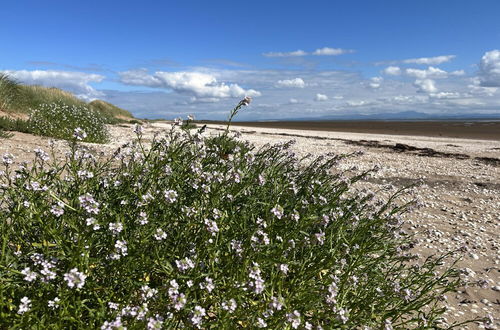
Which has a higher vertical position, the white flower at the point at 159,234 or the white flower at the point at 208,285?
the white flower at the point at 159,234

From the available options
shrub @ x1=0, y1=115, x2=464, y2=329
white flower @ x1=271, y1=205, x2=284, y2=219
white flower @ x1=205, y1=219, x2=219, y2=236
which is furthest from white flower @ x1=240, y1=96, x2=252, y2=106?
white flower @ x1=205, y1=219, x2=219, y2=236

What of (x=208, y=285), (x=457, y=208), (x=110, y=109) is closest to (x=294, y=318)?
(x=208, y=285)

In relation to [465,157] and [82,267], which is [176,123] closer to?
[82,267]

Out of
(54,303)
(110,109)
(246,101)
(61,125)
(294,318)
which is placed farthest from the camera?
(110,109)

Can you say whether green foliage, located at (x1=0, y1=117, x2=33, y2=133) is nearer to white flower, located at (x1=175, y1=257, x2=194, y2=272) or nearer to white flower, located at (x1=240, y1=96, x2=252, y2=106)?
white flower, located at (x1=240, y1=96, x2=252, y2=106)

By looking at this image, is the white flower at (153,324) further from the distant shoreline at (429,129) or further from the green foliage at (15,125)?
the distant shoreline at (429,129)

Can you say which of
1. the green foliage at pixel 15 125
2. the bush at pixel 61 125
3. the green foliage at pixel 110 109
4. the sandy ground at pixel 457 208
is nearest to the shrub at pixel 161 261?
the sandy ground at pixel 457 208

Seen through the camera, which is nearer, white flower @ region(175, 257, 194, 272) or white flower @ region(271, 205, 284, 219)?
white flower @ region(175, 257, 194, 272)

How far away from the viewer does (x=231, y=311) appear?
3070 mm

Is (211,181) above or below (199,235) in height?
above

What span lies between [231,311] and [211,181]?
1247 mm

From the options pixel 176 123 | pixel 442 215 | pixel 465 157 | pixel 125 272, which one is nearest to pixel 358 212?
pixel 176 123

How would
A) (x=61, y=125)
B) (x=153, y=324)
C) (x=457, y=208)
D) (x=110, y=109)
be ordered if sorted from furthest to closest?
(x=110, y=109)
(x=61, y=125)
(x=457, y=208)
(x=153, y=324)

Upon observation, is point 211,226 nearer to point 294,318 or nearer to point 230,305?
point 230,305
